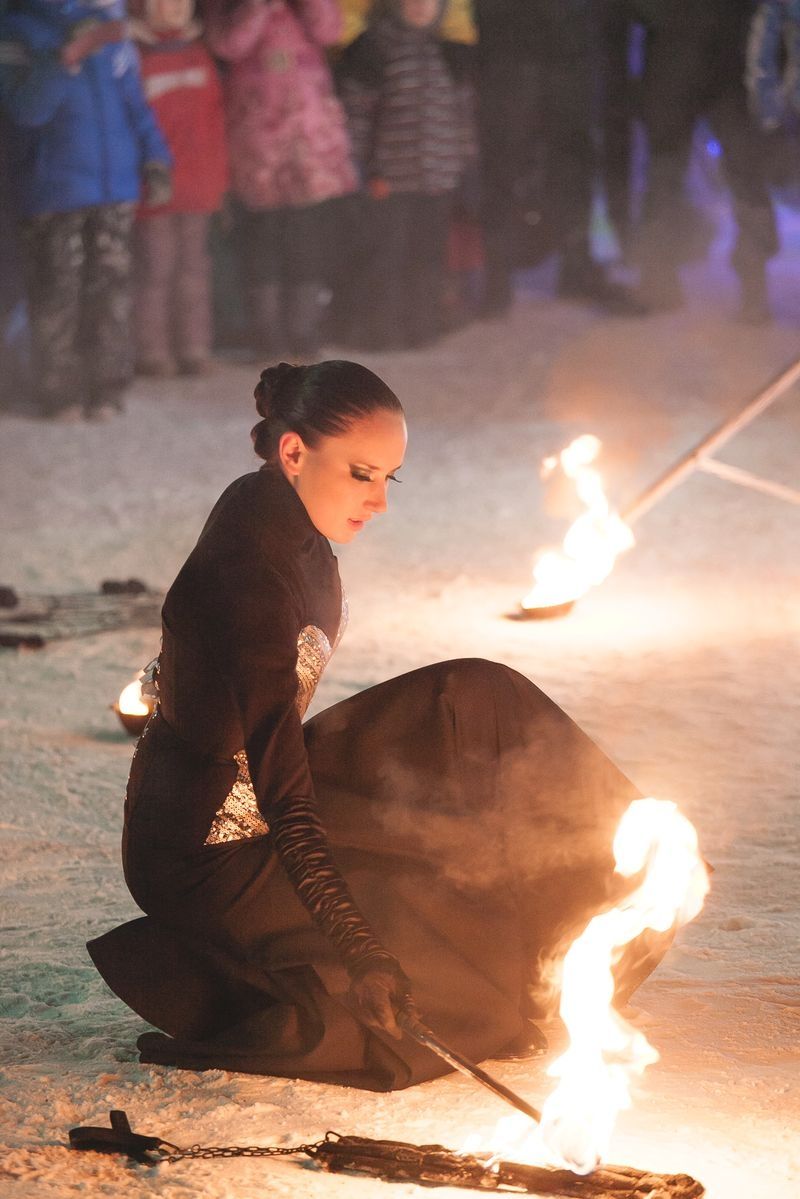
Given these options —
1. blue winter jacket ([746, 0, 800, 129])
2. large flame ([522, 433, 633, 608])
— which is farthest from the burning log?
blue winter jacket ([746, 0, 800, 129])

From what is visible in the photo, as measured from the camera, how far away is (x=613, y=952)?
125 inches

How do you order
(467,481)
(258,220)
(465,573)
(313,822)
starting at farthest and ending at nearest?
(258,220), (467,481), (465,573), (313,822)

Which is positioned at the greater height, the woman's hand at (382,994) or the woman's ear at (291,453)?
the woman's ear at (291,453)

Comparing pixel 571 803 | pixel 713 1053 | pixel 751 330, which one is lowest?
pixel 751 330

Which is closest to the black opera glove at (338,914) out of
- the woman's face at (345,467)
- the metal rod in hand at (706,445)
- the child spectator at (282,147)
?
the woman's face at (345,467)

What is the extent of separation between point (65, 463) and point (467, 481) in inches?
80.0

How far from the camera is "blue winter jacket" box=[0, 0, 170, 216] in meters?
9.29

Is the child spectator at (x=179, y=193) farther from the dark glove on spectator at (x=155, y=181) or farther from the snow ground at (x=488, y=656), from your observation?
the snow ground at (x=488, y=656)

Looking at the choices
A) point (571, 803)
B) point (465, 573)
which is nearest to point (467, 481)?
point (465, 573)

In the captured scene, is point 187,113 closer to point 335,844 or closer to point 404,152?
point 404,152

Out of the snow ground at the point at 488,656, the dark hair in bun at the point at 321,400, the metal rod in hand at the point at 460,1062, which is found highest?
the dark hair in bun at the point at 321,400

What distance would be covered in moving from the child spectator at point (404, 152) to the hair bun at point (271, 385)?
8.44 m

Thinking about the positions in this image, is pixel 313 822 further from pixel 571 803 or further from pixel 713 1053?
pixel 713 1053

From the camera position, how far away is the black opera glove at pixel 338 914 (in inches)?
111
